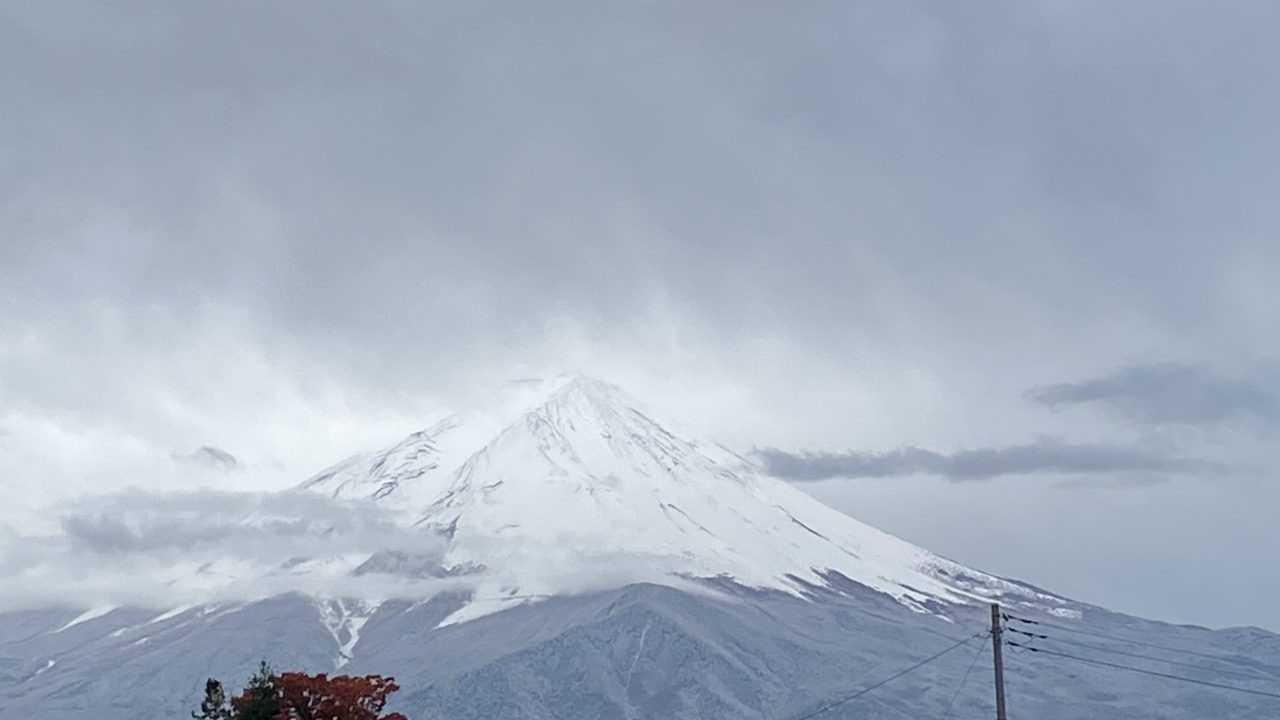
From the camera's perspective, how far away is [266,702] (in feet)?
128

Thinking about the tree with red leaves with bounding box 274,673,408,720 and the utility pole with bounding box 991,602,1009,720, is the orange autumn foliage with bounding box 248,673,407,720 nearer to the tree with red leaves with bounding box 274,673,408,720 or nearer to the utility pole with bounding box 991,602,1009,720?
the tree with red leaves with bounding box 274,673,408,720

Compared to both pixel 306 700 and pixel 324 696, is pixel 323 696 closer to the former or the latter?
pixel 324 696

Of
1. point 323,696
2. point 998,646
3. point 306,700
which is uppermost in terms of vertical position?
point 998,646

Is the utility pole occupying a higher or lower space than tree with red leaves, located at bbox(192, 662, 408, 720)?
higher

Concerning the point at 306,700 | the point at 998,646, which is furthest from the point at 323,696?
the point at 998,646

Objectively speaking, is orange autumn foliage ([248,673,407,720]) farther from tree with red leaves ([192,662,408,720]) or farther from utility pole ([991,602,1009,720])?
utility pole ([991,602,1009,720])

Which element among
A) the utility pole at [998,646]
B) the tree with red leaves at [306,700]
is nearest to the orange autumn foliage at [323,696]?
the tree with red leaves at [306,700]

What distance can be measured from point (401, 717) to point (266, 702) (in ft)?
14.2

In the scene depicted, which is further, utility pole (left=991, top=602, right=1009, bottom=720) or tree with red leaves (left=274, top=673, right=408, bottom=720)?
tree with red leaves (left=274, top=673, right=408, bottom=720)

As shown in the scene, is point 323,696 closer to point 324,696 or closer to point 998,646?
point 324,696

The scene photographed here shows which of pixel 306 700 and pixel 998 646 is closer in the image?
pixel 998 646

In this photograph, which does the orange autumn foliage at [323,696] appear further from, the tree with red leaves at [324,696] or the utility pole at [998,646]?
the utility pole at [998,646]

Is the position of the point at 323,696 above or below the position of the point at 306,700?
above

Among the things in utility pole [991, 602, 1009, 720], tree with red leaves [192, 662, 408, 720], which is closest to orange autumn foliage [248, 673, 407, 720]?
tree with red leaves [192, 662, 408, 720]
